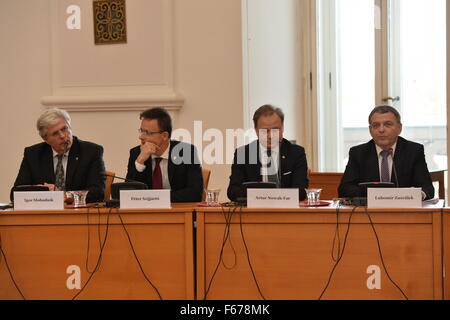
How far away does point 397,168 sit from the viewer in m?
3.95

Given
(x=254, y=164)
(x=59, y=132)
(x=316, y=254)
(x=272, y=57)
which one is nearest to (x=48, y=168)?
(x=59, y=132)

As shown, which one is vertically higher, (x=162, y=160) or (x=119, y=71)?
(x=119, y=71)

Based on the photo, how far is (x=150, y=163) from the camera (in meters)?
4.23

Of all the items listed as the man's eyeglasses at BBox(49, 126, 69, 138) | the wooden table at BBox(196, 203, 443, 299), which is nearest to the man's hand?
the man's eyeglasses at BBox(49, 126, 69, 138)

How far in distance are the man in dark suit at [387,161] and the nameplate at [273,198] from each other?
64 cm

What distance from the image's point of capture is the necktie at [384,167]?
401cm

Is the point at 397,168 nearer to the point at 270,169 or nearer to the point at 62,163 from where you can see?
the point at 270,169

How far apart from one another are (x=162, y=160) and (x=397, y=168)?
1363mm

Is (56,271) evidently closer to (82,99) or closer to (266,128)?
(266,128)

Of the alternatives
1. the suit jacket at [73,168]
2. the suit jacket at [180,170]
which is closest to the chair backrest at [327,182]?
the suit jacket at [180,170]

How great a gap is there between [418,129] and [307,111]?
0.95 metres

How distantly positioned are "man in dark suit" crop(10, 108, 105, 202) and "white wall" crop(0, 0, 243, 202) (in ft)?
4.06

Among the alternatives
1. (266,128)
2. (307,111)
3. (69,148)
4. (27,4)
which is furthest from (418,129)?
(27,4)

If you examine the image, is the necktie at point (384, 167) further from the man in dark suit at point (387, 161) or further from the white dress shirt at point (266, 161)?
the white dress shirt at point (266, 161)
